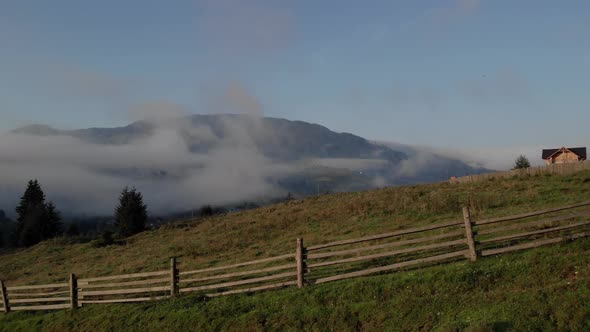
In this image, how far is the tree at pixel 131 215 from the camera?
70000 millimetres

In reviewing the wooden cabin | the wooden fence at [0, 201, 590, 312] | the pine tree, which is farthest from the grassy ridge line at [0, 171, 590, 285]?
the wooden cabin

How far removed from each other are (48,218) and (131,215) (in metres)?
20.4

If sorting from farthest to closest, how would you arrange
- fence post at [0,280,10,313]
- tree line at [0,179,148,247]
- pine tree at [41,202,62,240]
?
pine tree at [41,202,62,240], tree line at [0,179,148,247], fence post at [0,280,10,313]

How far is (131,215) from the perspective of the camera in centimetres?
7212

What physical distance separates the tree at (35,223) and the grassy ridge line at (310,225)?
36509mm

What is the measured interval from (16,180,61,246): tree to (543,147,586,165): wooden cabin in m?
84.0

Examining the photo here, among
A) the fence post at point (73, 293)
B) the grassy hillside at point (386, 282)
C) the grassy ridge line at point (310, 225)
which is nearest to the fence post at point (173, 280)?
the grassy hillside at point (386, 282)

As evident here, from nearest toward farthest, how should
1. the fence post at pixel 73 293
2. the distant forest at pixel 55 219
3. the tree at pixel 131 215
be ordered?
the fence post at pixel 73 293 < the tree at pixel 131 215 < the distant forest at pixel 55 219

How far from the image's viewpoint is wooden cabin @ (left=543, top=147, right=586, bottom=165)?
8150cm

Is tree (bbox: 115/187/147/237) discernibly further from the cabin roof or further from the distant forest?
the cabin roof

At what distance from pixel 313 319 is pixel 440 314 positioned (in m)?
4.01

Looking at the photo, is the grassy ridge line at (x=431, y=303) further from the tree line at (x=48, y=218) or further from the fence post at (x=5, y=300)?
the tree line at (x=48, y=218)

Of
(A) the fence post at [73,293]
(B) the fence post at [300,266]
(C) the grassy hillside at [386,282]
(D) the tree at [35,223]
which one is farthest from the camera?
(D) the tree at [35,223]

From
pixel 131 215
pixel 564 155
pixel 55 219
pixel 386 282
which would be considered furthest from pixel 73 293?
pixel 564 155
